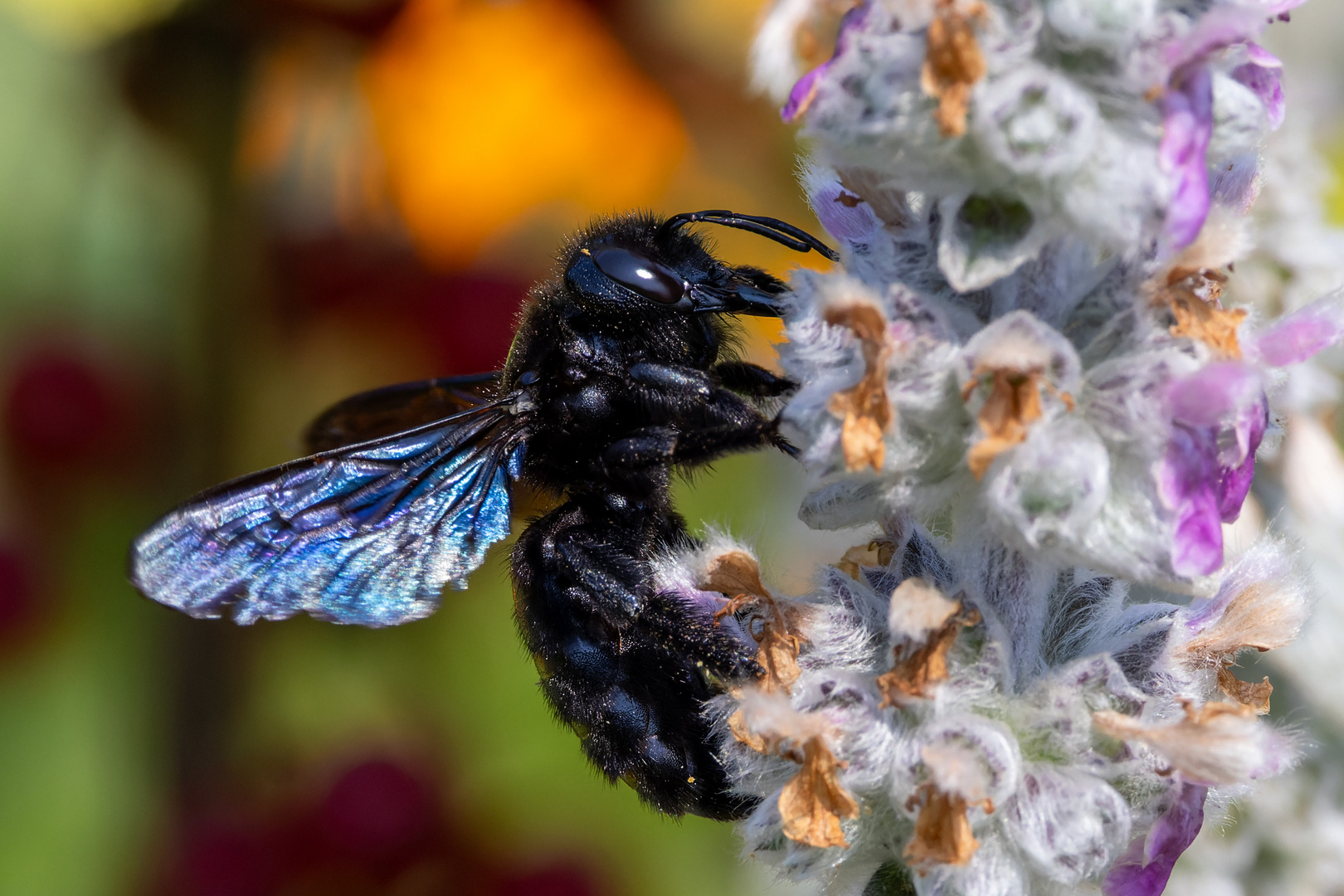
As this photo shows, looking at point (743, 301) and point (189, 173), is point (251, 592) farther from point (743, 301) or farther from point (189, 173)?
point (189, 173)

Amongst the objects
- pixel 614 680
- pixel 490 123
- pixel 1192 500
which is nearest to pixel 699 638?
pixel 614 680

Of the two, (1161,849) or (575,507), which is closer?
(1161,849)

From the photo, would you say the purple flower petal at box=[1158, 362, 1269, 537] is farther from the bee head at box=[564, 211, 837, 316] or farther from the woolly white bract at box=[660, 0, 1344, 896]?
the bee head at box=[564, 211, 837, 316]

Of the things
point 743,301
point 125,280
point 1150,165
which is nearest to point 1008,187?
point 1150,165

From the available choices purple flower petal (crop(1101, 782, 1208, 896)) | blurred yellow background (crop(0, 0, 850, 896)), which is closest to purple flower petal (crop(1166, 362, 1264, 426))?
purple flower petal (crop(1101, 782, 1208, 896))

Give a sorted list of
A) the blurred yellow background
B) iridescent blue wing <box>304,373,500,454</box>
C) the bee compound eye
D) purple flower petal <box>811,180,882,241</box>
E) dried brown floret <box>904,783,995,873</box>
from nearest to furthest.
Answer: dried brown floret <box>904,783,995,873</box> < purple flower petal <box>811,180,882,241</box> < the bee compound eye < iridescent blue wing <box>304,373,500,454</box> < the blurred yellow background

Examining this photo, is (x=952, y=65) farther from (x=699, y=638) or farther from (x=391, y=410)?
(x=391, y=410)
